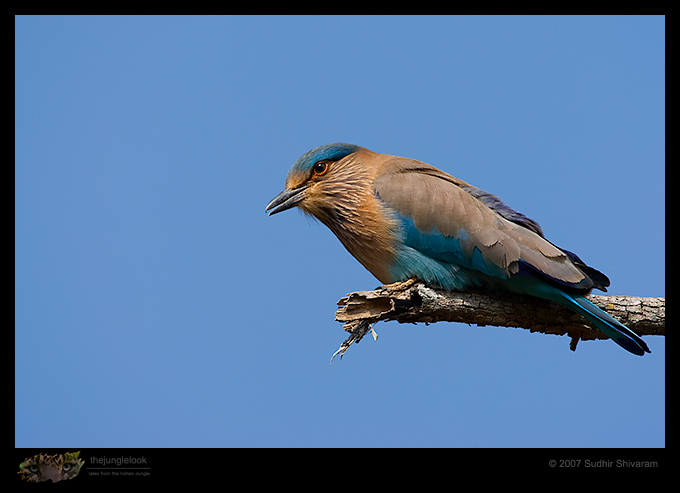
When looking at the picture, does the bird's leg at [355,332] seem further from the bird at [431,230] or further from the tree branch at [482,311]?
the bird at [431,230]

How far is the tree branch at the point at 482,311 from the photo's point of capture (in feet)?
17.3

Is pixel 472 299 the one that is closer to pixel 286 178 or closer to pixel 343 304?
pixel 343 304

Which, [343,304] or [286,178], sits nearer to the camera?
[343,304]

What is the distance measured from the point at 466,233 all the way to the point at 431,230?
27 cm

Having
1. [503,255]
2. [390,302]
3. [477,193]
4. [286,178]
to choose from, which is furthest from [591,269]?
[286,178]

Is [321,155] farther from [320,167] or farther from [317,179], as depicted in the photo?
[317,179]

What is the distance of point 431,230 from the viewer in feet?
17.9

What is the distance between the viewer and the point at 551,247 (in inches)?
211
